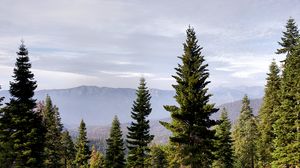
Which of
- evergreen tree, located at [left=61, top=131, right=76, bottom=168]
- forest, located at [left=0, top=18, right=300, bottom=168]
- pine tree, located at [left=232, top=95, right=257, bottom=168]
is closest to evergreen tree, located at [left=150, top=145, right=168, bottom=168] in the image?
evergreen tree, located at [left=61, top=131, right=76, bottom=168]

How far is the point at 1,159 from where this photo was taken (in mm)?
41406

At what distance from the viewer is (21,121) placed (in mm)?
41438

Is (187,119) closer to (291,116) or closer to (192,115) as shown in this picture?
(192,115)

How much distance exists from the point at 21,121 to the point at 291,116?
3140 cm

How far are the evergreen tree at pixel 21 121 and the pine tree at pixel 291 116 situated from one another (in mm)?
29643

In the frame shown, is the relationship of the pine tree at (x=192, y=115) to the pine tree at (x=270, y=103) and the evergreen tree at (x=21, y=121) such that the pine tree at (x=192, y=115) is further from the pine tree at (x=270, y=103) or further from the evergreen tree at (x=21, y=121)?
the pine tree at (x=270, y=103)

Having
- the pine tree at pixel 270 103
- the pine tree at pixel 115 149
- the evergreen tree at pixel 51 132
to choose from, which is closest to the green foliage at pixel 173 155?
the pine tree at pixel 115 149

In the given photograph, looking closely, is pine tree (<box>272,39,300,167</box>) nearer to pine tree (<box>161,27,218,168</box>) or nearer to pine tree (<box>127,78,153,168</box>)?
pine tree (<box>161,27,218,168</box>)

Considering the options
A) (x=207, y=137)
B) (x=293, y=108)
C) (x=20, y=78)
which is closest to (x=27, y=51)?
(x=20, y=78)

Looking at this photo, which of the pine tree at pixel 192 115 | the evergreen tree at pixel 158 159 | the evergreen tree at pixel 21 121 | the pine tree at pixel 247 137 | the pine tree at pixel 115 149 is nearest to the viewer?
the pine tree at pixel 192 115

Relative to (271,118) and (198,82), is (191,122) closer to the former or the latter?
(198,82)

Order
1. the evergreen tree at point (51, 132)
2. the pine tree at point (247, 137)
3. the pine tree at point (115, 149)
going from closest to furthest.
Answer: the evergreen tree at point (51, 132) → the pine tree at point (115, 149) → the pine tree at point (247, 137)

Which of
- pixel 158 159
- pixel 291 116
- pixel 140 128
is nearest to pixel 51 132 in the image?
pixel 140 128

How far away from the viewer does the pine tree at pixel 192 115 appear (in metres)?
37.2
